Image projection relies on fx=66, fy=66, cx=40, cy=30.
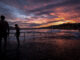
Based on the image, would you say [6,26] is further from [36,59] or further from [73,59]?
[73,59]

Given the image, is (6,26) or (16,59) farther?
(6,26)

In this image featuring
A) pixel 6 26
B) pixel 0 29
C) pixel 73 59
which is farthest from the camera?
pixel 6 26

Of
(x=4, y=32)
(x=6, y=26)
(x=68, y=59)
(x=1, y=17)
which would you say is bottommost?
(x=68, y=59)

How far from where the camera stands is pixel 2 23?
4367 mm

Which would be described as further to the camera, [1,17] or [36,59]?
[1,17]

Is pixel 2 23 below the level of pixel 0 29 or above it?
above

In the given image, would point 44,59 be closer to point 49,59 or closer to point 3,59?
point 49,59

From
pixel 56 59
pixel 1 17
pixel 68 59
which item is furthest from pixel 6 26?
pixel 68 59

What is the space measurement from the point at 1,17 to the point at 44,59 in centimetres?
375

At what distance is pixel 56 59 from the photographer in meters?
3.46

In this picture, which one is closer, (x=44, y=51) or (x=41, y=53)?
(x=41, y=53)

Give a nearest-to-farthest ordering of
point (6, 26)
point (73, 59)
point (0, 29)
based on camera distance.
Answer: point (73, 59)
point (0, 29)
point (6, 26)

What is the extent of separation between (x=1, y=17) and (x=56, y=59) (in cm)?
423

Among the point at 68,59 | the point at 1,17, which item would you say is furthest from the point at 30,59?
the point at 1,17
